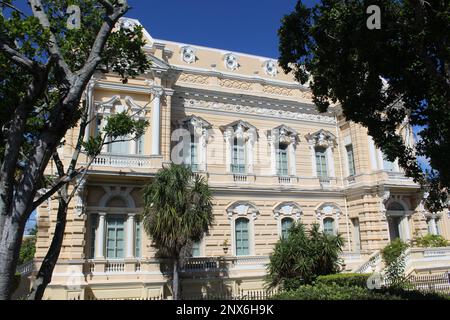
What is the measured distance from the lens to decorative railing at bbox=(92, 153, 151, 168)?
16844 millimetres

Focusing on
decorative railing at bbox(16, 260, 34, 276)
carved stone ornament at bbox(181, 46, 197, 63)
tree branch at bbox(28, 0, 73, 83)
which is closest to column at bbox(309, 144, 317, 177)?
carved stone ornament at bbox(181, 46, 197, 63)

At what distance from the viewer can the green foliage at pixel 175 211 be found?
14.8 metres

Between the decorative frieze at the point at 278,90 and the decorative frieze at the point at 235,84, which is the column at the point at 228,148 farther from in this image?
the decorative frieze at the point at 278,90

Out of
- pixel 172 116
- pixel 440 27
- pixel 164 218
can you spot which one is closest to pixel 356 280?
pixel 164 218

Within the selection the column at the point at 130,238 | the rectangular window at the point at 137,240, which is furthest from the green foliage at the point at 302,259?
the column at the point at 130,238

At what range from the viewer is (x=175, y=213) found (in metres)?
14.9

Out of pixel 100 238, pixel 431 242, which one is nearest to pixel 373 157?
pixel 431 242

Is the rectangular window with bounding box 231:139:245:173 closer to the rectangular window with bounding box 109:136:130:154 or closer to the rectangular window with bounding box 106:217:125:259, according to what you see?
the rectangular window with bounding box 109:136:130:154

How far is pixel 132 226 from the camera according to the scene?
17.4 metres

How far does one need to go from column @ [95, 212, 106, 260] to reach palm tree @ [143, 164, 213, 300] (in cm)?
248

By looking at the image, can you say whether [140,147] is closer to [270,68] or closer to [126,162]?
[126,162]

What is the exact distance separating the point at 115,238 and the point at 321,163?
12768 mm
